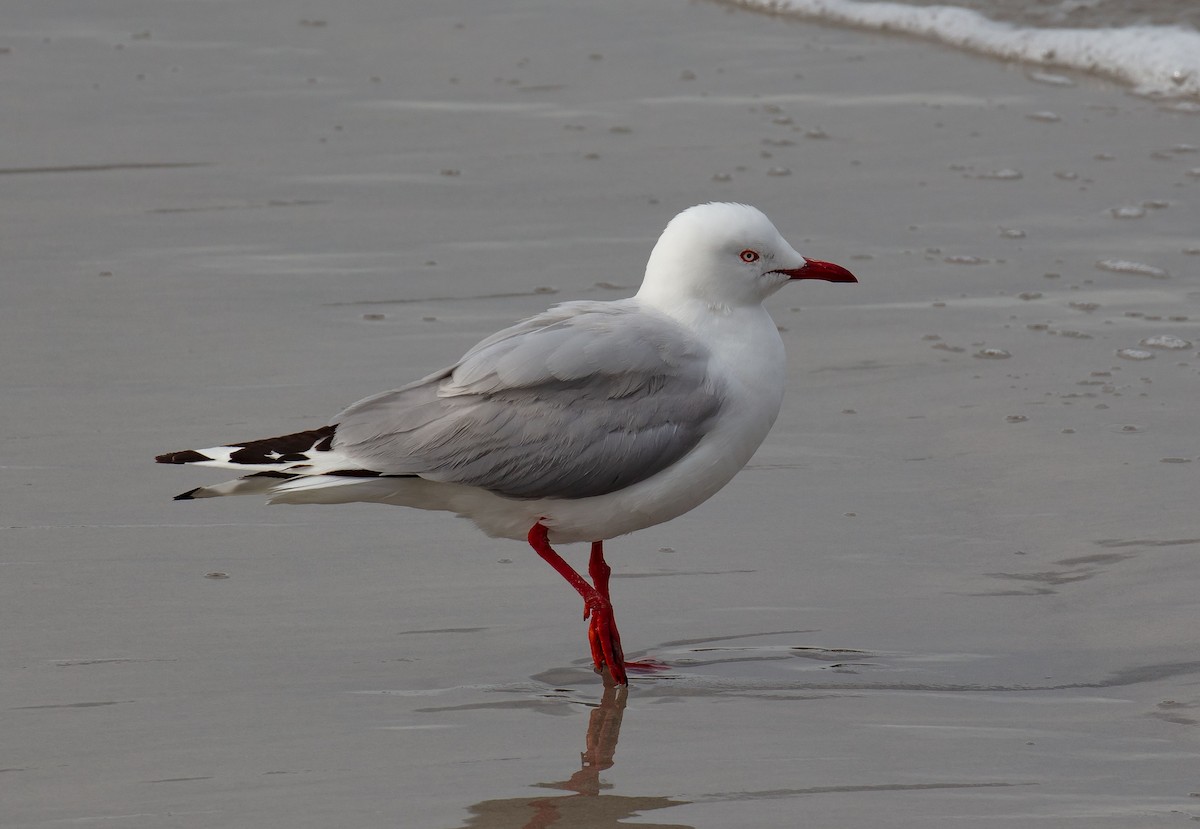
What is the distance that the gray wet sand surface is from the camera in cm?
382

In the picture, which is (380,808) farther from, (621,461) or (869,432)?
(869,432)

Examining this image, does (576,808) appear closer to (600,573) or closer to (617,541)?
(600,573)

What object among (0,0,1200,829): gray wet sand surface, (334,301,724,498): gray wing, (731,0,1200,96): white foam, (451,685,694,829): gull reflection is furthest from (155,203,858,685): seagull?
(731,0,1200,96): white foam

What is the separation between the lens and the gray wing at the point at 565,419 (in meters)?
4.40

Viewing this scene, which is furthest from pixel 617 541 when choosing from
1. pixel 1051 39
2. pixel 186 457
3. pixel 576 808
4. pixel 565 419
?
pixel 1051 39

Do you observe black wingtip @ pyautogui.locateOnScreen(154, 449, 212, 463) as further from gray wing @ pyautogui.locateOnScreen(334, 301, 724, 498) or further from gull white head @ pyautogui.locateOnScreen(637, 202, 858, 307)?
gull white head @ pyautogui.locateOnScreen(637, 202, 858, 307)

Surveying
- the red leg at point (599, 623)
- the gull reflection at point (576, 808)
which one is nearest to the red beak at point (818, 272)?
the red leg at point (599, 623)

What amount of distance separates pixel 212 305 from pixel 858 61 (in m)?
5.11

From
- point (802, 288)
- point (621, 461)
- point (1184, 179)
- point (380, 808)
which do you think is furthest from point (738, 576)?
point (1184, 179)

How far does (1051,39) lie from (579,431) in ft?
25.2

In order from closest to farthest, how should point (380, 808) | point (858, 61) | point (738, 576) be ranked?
point (380, 808), point (738, 576), point (858, 61)

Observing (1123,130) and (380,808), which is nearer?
(380,808)

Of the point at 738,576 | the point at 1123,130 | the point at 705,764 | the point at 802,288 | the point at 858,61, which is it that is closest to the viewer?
the point at 705,764

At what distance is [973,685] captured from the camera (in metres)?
4.26
